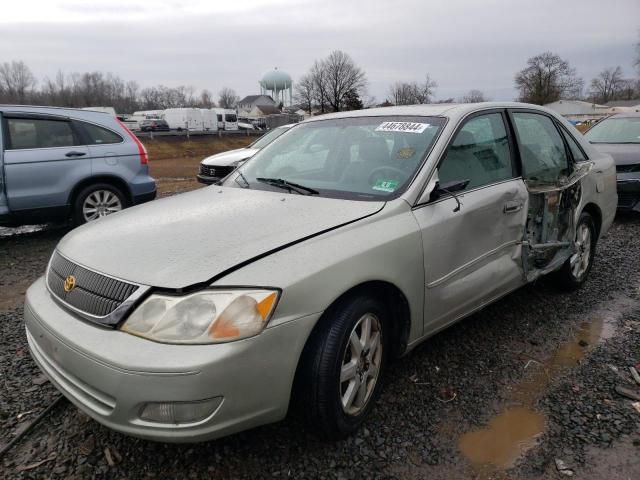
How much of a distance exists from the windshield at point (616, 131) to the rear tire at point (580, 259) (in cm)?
447

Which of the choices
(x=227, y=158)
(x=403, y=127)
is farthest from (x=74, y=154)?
(x=403, y=127)

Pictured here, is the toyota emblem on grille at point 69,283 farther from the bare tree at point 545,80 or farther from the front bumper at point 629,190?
the bare tree at point 545,80

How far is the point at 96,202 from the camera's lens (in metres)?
6.29

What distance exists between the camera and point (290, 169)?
128 inches

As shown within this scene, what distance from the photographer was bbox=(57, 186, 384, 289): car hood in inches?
80.8

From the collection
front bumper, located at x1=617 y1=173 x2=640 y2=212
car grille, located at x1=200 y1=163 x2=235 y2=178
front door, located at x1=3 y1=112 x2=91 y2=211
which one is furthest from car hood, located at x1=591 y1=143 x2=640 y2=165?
front door, located at x1=3 y1=112 x2=91 y2=211

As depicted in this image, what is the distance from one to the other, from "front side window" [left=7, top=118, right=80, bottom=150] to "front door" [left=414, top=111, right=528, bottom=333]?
17.0 feet

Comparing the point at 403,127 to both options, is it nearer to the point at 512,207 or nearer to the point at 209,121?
the point at 512,207

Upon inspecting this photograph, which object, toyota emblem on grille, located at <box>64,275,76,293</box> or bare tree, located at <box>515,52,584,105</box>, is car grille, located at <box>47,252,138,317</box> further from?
bare tree, located at <box>515,52,584,105</box>

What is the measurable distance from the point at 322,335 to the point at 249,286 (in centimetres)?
41

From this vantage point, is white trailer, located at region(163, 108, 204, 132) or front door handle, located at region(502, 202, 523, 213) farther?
white trailer, located at region(163, 108, 204, 132)

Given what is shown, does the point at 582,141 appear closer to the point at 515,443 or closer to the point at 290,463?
the point at 515,443

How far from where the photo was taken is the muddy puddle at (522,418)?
7.54ft

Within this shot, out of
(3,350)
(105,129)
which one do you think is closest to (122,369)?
(3,350)
